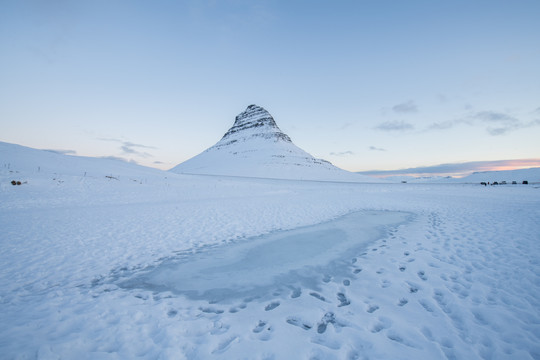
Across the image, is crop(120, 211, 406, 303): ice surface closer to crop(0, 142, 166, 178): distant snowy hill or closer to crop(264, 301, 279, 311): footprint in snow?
crop(264, 301, 279, 311): footprint in snow

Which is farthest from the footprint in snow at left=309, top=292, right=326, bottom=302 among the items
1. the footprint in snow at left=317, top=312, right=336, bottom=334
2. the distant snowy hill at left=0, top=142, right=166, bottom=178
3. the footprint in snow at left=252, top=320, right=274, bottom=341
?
the distant snowy hill at left=0, top=142, right=166, bottom=178

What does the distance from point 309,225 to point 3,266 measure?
493 inches

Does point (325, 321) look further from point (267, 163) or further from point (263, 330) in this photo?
point (267, 163)

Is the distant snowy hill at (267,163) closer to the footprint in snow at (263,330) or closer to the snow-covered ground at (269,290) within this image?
the snow-covered ground at (269,290)

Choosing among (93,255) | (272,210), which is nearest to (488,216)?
(272,210)

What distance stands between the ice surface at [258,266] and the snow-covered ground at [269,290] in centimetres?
6

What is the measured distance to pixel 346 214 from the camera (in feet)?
52.7

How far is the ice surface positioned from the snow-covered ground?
0.06 meters

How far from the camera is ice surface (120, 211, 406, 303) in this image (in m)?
6.07

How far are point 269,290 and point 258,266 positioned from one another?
5.30 ft

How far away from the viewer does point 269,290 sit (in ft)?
19.1

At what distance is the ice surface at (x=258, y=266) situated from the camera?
6.07 meters

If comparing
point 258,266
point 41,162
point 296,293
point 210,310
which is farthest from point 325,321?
point 41,162

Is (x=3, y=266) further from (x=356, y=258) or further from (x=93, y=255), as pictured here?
(x=356, y=258)
